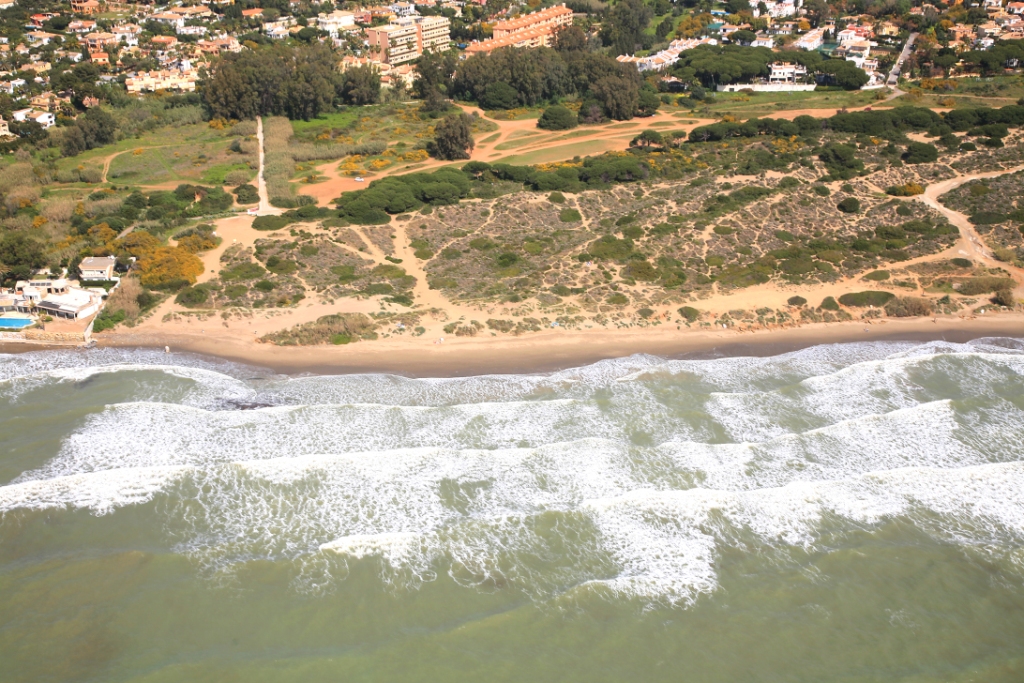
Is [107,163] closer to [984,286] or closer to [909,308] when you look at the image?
[909,308]

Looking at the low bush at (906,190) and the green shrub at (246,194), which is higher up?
the green shrub at (246,194)

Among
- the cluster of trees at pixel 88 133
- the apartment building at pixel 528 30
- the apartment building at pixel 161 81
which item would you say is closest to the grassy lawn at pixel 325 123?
the cluster of trees at pixel 88 133

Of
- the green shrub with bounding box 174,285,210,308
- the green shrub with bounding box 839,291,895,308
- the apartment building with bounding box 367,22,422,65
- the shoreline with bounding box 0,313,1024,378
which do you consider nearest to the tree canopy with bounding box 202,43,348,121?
the apartment building with bounding box 367,22,422,65

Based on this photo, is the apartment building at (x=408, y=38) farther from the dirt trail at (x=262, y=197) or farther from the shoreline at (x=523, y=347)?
the shoreline at (x=523, y=347)

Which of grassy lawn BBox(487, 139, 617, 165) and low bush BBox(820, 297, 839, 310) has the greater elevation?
grassy lawn BBox(487, 139, 617, 165)

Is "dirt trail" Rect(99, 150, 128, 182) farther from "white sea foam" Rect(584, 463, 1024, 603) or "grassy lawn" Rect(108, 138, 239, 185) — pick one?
"white sea foam" Rect(584, 463, 1024, 603)

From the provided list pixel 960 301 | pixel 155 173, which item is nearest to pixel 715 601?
pixel 960 301
